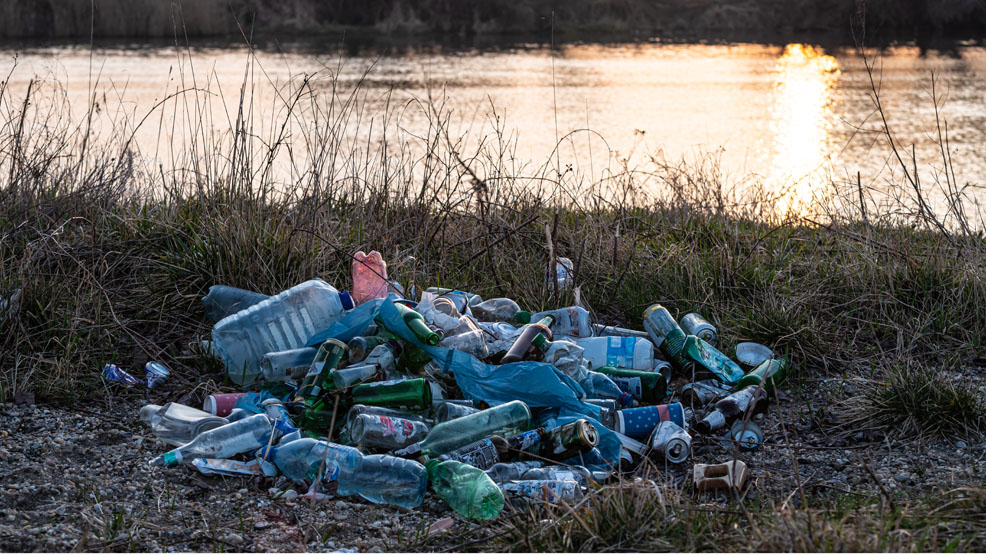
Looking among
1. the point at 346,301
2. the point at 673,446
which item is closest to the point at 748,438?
the point at 673,446

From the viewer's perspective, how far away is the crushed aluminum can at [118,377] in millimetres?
3131

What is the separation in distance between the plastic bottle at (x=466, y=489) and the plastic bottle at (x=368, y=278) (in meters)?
1.16

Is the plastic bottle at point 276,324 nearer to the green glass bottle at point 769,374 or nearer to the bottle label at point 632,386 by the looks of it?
the bottle label at point 632,386

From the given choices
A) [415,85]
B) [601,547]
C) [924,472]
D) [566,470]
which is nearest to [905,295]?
[924,472]

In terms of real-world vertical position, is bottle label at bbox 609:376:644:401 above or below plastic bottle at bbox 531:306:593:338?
below

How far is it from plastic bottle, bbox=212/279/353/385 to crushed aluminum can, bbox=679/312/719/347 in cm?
146

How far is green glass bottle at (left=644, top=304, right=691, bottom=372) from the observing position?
3309 millimetres

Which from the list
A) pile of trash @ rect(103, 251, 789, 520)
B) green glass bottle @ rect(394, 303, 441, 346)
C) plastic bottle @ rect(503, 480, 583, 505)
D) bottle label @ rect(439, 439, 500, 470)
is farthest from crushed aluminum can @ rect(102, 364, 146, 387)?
plastic bottle @ rect(503, 480, 583, 505)

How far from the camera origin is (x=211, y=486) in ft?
8.14

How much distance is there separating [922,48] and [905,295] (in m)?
22.5

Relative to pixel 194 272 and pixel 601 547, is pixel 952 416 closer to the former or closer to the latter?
pixel 601 547

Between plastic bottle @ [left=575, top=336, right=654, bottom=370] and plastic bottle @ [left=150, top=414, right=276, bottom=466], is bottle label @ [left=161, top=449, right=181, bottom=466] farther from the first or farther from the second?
plastic bottle @ [left=575, top=336, right=654, bottom=370]

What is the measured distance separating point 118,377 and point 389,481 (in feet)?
4.31

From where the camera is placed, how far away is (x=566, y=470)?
102 inches
